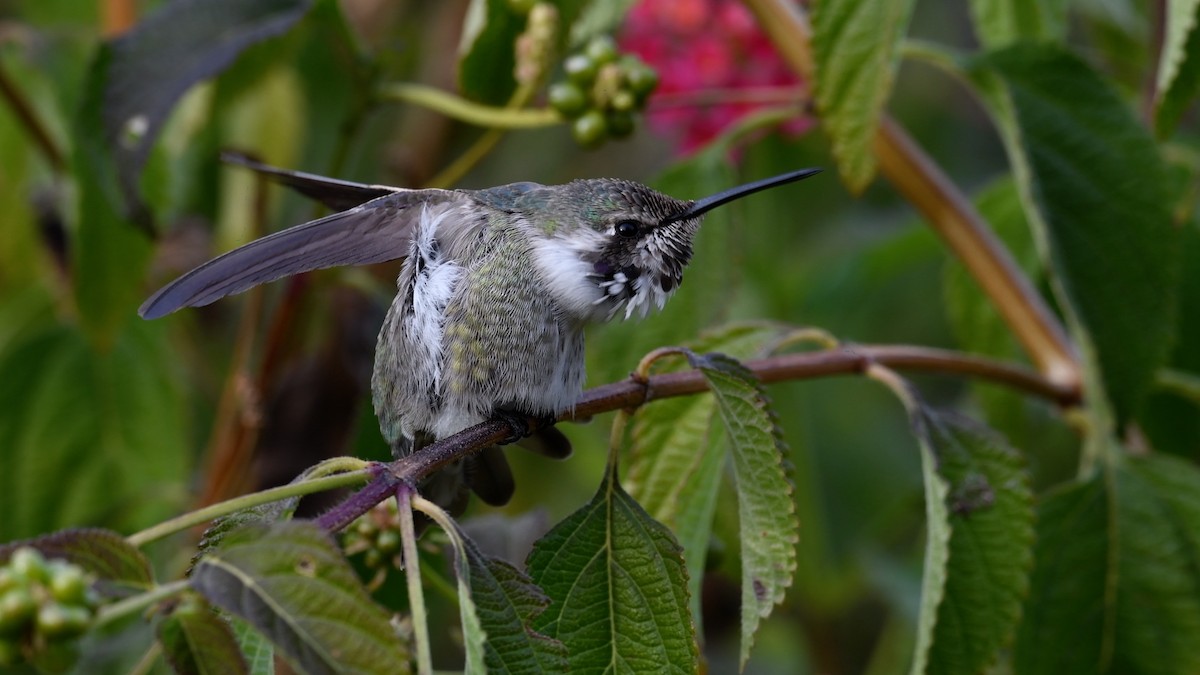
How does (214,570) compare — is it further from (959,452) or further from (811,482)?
(811,482)

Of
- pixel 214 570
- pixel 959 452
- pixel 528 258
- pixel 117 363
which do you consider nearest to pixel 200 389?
pixel 117 363

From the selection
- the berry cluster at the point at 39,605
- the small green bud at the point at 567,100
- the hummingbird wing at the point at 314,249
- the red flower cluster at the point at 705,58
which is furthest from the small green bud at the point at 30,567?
the red flower cluster at the point at 705,58

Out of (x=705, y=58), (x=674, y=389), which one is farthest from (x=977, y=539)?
(x=705, y=58)

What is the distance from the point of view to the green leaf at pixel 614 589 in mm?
1251

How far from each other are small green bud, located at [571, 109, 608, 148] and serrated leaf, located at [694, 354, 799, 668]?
70cm

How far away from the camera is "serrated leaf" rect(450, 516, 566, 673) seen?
1.10 meters

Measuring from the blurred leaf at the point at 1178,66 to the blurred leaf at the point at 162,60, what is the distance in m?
1.20

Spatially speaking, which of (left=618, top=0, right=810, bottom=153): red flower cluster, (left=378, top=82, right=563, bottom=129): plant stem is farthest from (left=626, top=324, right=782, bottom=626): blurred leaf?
(left=618, top=0, right=810, bottom=153): red flower cluster

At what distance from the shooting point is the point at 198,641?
0.96 meters

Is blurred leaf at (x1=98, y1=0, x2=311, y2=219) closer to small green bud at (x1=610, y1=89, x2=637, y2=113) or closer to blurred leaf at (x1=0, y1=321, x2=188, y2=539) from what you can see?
small green bud at (x1=610, y1=89, x2=637, y2=113)

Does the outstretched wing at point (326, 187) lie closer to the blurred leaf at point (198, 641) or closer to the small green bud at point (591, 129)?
the small green bud at point (591, 129)

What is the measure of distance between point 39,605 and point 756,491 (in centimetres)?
69

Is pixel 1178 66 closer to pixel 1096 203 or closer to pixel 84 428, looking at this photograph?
pixel 1096 203

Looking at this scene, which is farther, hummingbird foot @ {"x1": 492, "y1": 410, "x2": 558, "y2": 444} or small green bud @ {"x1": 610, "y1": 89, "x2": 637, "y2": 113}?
small green bud @ {"x1": 610, "y1": 89, "x2": 637, "y2": 113}
